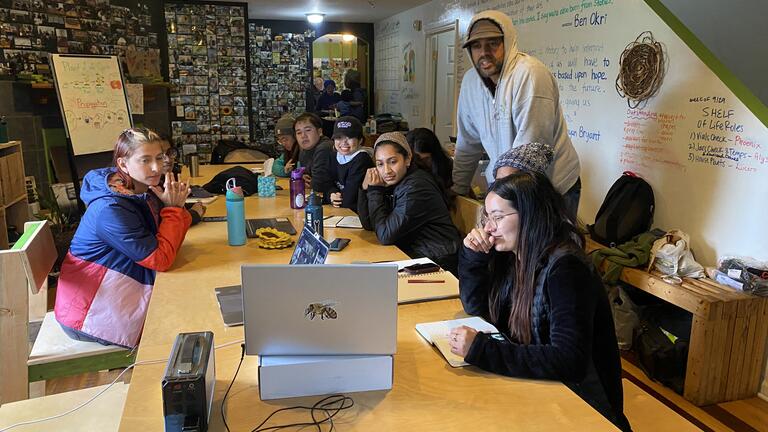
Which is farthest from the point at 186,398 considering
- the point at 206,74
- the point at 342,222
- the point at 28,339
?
the point at 206,74

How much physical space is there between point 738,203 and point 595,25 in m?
1.42

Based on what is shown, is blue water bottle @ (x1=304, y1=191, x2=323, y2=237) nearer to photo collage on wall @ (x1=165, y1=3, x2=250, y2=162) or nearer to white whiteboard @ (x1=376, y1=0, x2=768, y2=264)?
white whiteboard @ (x1=376, y1=0, x2=768, y2=264)

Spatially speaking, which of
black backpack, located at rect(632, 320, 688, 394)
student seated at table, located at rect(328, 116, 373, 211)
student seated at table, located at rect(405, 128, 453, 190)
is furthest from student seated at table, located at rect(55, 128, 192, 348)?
black backpack, located at rect(632, 320, 688, 394)

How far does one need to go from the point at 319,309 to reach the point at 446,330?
0.42 metres

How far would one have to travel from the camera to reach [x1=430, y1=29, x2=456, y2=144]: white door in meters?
6.12

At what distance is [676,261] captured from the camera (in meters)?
2.70

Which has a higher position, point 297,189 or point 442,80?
point 442,80

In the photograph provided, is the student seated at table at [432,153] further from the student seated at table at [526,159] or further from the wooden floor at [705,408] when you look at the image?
the wooden floor at [705,408]

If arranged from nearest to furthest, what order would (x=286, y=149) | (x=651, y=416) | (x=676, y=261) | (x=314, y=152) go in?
(x=651, y=416) < (x=676, y=261) < (x=314, y=152) < (x=286, y=149)

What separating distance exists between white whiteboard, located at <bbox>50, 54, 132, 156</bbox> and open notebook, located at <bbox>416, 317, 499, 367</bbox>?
3914 millimetres

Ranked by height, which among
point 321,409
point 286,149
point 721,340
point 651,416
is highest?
point 286,149

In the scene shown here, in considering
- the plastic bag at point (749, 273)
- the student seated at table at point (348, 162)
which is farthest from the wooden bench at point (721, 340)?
the student seated at table at point (348, 162)

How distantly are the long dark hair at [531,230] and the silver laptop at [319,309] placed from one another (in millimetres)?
408

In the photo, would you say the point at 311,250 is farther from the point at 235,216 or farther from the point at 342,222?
the point at 342,222
